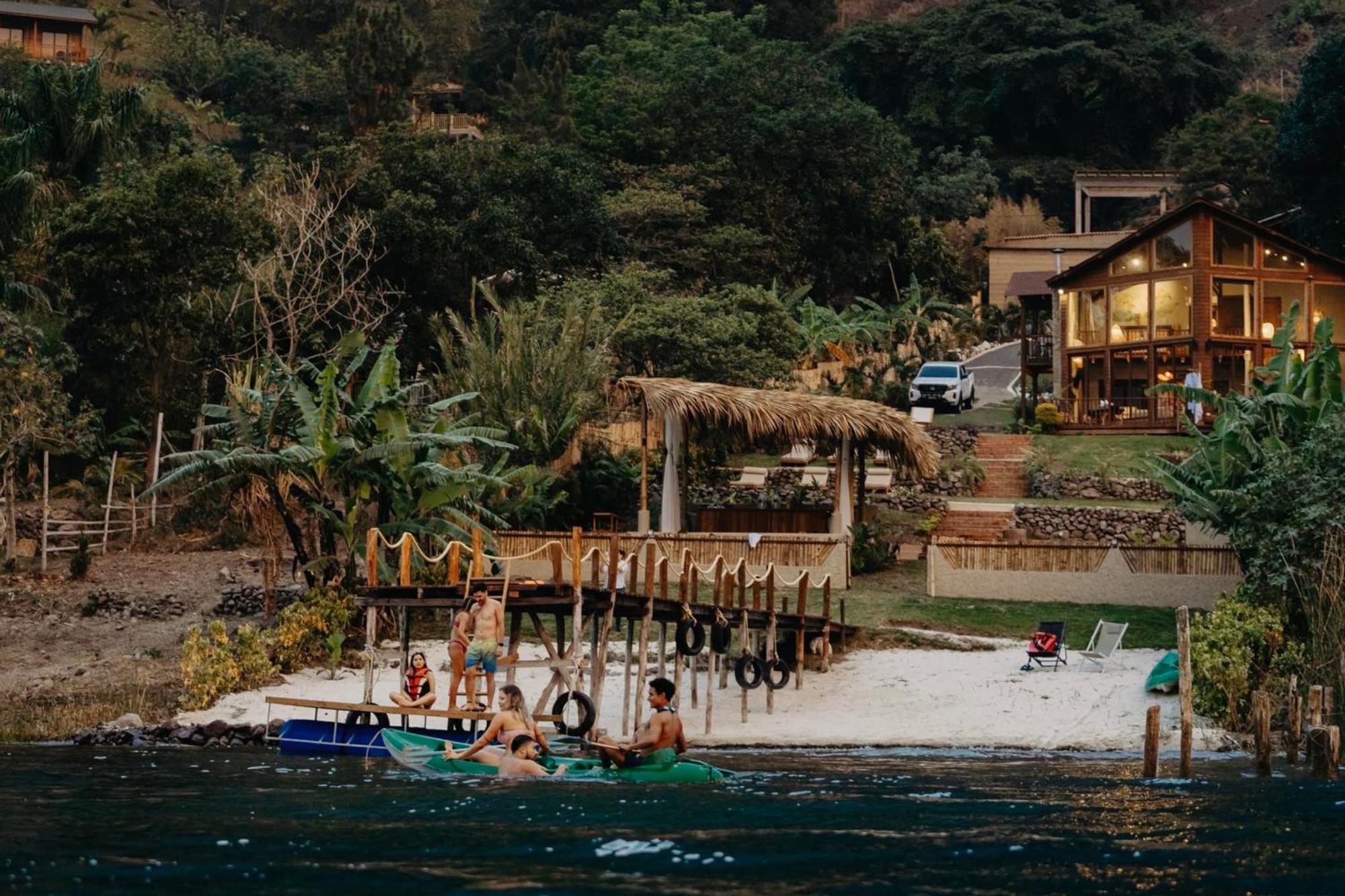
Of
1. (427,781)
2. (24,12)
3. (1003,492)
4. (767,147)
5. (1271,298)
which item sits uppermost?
(24,12)

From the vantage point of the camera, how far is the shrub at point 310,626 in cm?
2712

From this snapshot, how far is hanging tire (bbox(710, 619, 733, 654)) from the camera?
2556cm

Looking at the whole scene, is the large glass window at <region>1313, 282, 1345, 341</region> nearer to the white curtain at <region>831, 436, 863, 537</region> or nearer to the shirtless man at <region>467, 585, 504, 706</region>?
the white curtain at <region>831, 436, 863, 537</region>

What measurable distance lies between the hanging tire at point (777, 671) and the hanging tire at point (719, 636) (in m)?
0.74

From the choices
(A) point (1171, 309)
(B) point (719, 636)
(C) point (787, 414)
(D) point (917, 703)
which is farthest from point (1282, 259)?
(B) point (719, 636)

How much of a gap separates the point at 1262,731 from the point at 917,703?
602cm

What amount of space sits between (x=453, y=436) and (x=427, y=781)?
8.80 metres

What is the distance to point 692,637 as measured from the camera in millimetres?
26000

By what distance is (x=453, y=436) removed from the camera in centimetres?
2845

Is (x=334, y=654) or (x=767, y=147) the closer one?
(x=334, y=654)

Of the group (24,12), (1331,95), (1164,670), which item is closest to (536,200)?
(1331,95)

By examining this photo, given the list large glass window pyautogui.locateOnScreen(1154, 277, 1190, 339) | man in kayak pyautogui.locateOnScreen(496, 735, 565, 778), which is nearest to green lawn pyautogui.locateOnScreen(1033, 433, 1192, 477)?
large glass window pyautogui.locateOnScreen(1154, 277, 1190, 339)

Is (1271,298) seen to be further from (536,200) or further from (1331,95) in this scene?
(536,200)

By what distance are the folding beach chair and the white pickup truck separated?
75.3ft
